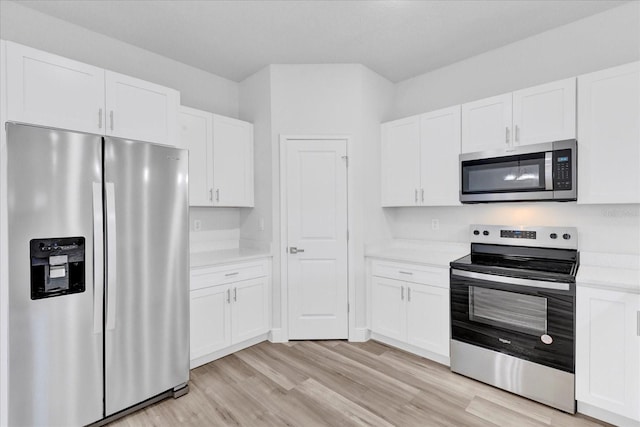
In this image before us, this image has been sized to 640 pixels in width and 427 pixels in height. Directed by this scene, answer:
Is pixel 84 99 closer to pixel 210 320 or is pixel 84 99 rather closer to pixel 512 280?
pixel 210 320

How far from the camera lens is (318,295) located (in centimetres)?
326

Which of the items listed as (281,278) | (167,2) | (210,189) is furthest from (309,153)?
(167,2)

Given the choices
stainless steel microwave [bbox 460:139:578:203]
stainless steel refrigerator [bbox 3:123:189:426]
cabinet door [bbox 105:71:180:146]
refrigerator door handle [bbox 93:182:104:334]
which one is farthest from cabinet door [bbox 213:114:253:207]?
stainless steel microwave [bbox 460:139:578:203]

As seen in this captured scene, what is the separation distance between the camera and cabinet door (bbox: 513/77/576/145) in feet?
7.60

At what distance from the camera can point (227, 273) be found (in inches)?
113

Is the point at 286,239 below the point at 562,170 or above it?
below

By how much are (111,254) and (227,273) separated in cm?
107

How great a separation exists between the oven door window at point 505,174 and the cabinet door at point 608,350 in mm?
861

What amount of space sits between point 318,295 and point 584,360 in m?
2.12

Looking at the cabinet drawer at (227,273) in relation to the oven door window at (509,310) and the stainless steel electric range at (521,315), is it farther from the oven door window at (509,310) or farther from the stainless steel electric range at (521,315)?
the oven door window at (509,310)

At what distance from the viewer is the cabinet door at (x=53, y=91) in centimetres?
182

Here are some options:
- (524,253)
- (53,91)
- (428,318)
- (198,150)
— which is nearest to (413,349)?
(428,318)

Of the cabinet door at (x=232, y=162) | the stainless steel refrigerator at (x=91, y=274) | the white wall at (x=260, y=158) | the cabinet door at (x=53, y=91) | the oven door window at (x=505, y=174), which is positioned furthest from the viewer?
the white wall at (x=260, y=158)

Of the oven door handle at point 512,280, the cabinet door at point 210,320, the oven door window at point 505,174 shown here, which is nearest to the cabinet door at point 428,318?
the oven door handle at point 512,280
